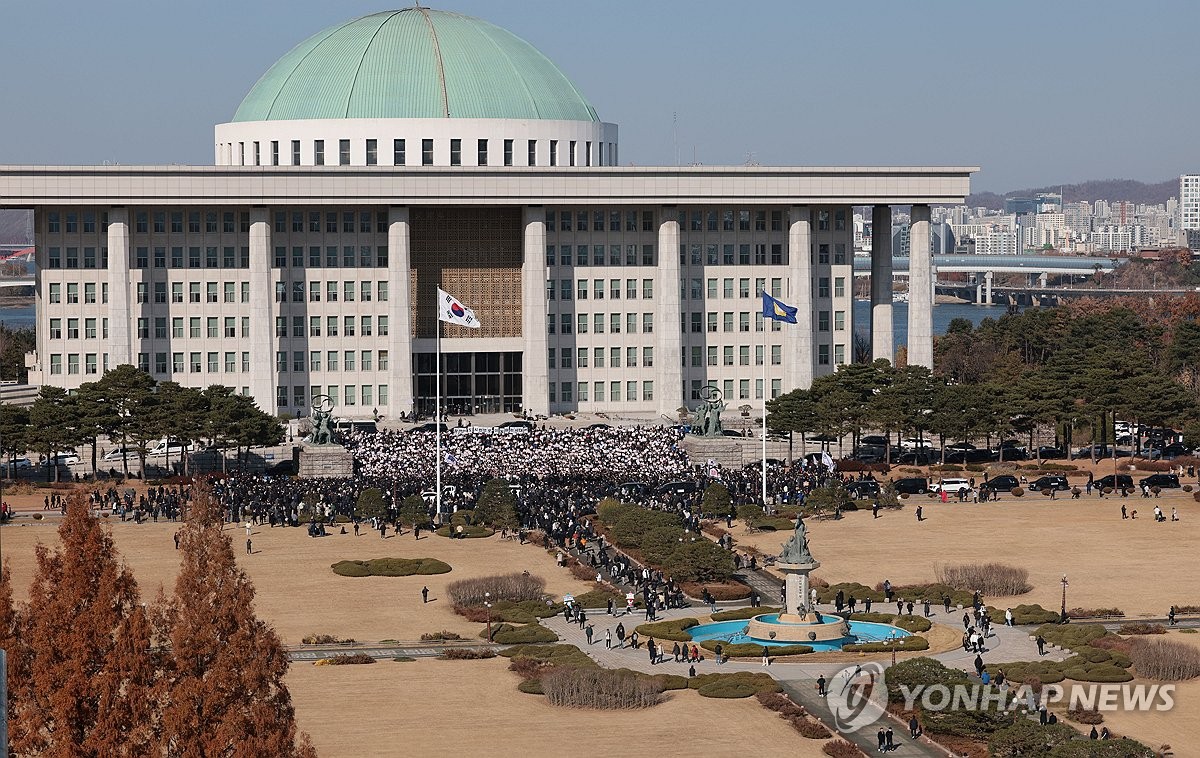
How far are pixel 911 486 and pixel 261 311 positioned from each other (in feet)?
168

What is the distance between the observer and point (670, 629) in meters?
73.6

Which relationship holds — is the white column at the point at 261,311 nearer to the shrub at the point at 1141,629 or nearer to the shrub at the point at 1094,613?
the shrub at the point at 1094,613

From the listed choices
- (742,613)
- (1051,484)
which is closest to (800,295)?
(1051,484)

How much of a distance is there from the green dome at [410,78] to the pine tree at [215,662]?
4173 inches

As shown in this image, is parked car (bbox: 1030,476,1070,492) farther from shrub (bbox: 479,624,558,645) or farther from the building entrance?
shrub (bbox: 479,624,558,645)

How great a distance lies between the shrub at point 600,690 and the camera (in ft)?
205

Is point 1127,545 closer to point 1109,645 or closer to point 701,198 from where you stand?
point 1109,645

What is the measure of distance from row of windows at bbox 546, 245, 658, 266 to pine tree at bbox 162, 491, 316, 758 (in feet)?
344

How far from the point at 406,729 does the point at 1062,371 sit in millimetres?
82398

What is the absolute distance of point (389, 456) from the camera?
121m

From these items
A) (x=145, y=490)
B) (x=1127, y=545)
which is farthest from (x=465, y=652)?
(x=145, y=490)

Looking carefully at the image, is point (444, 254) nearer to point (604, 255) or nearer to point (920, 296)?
point (604, 255)

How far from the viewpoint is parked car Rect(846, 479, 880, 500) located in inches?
4338

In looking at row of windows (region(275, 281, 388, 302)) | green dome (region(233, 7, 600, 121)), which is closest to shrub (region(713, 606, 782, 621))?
row of windows (region(275, 281, 388, 302))
